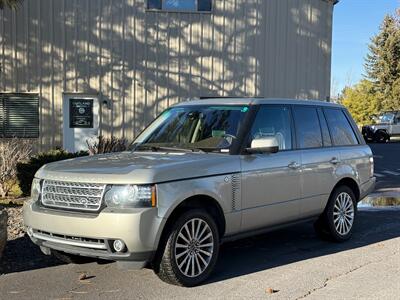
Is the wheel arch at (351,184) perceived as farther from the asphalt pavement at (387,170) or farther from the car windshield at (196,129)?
the asphalt pavement at (387,170)

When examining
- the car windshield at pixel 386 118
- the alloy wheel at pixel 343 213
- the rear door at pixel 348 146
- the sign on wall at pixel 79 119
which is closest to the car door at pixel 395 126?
the car windshield at pixel 386 118

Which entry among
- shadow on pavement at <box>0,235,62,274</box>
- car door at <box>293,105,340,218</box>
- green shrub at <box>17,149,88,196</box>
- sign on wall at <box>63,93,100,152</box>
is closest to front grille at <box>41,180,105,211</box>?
shadow on pavement at <box>0,235,62,274</box>

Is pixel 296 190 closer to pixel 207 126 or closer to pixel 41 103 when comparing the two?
pixel 207 126

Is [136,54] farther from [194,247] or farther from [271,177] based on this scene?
[194,247]

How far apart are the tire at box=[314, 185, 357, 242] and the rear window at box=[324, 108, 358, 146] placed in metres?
0.64

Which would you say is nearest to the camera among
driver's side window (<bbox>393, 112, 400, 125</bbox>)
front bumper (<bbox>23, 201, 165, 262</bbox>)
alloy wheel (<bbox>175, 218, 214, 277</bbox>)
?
front bumper (<bbox>23, 201, 165, 262</bbox>)

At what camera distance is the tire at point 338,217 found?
7.18 metres

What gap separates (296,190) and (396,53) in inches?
2042

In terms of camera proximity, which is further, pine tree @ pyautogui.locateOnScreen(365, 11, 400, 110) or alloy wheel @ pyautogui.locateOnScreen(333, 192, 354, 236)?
pine tree @ pyautogui.locateOnScreen(365, 11, 400, 110)

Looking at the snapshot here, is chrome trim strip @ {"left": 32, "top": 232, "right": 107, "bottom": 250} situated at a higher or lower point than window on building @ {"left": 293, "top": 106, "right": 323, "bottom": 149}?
lower

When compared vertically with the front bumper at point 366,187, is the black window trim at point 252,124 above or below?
above

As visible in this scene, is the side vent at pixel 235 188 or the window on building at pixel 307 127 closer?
the side vent at pixel 235 188

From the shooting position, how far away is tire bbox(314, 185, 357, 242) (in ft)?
23.6

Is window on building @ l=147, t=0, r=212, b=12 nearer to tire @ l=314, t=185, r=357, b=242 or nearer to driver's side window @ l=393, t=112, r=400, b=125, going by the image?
tire @ l=314, t=185, r=357, b=242
